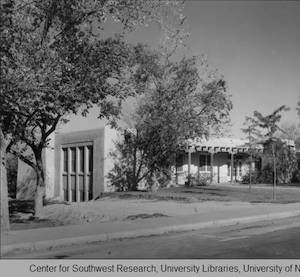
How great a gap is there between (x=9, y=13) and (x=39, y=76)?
5.27 feet

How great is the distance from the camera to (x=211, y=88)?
27.7 metres

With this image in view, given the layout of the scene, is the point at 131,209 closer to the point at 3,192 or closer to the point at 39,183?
the point at 39,183

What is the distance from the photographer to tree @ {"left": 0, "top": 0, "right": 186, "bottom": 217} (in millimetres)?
12391

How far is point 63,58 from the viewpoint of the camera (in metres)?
13.9

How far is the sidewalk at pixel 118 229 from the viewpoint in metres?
10.2

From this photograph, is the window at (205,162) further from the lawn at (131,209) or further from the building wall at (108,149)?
the lawn at (131,209)

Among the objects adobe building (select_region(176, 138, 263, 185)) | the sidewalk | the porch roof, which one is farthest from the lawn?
the porch roof

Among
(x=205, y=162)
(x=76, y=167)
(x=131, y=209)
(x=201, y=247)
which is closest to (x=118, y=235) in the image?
(x=201, y=247)

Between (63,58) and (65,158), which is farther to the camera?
(65,158)

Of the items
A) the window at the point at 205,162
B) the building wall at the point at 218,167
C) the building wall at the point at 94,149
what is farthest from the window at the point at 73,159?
the window at the point at 205,162

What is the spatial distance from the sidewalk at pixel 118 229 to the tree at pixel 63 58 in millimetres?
3112

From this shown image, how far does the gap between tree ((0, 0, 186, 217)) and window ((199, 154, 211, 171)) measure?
23.7m

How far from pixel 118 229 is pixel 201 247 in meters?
2.52
